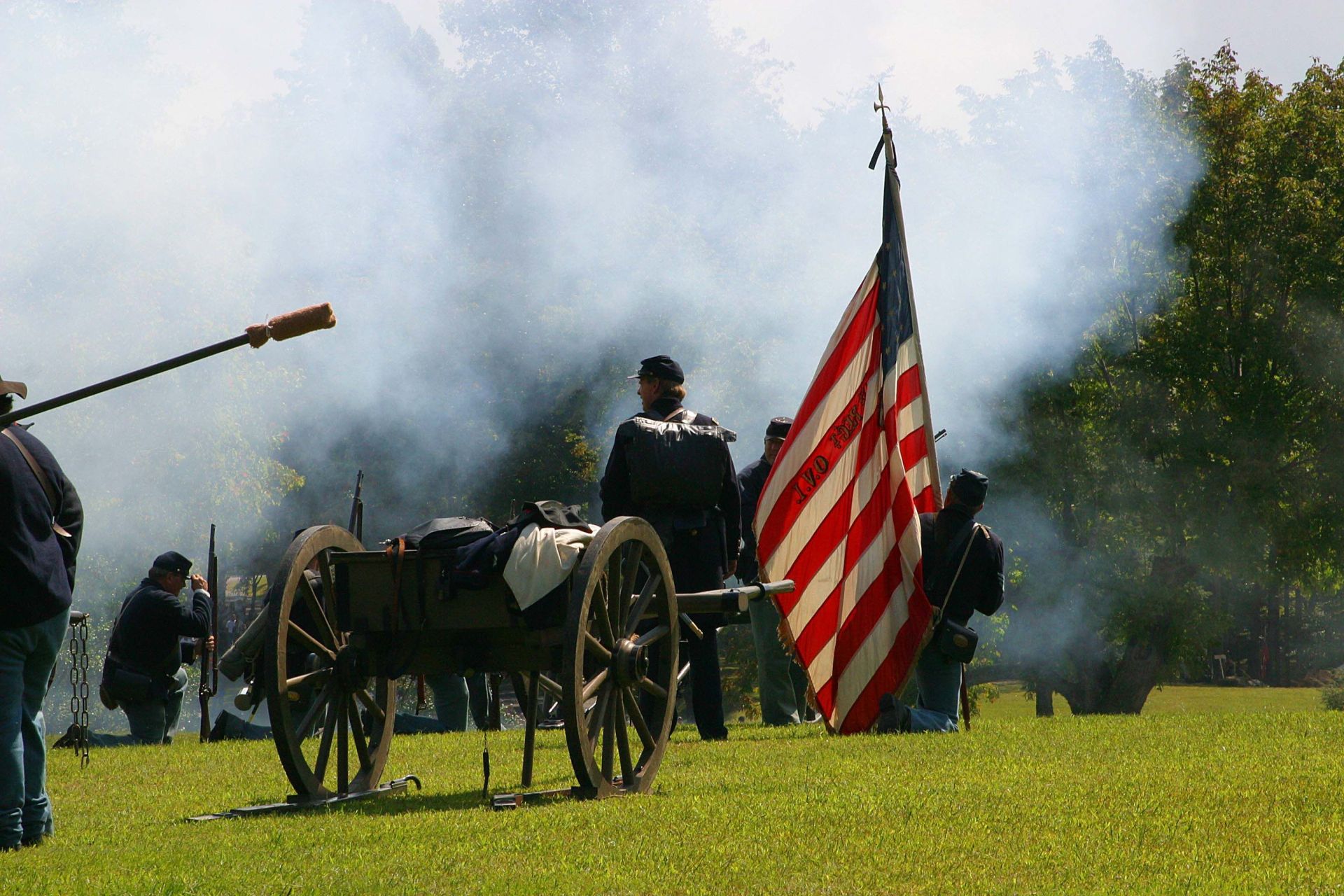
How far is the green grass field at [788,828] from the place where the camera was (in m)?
3.54

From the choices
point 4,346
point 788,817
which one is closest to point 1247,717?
point 788,817

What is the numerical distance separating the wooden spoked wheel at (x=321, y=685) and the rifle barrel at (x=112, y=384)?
1.19 meters

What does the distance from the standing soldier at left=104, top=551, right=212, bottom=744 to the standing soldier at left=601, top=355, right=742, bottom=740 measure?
150 inches

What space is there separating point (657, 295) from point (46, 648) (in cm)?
1584

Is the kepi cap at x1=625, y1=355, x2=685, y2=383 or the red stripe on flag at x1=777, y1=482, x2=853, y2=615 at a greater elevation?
the kepi cap at x1=625, y1=355, x2=685, y2=383

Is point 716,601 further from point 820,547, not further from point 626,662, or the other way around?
point 820,547

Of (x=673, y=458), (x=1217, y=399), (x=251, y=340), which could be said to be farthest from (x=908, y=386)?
(x=1217, y=399)

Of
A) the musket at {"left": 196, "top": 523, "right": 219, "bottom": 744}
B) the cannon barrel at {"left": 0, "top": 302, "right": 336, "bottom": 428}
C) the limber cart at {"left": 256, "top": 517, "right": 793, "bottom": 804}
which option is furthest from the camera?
the musket at {"left": 196, "top": 523, "right": 219, "bottom": 744}

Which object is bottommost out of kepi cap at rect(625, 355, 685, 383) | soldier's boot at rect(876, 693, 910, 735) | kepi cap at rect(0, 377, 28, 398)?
soldier's boot at rect(876, 693, 910, 735)

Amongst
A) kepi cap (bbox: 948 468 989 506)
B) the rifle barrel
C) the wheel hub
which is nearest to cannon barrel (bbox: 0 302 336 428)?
the rifle barrel

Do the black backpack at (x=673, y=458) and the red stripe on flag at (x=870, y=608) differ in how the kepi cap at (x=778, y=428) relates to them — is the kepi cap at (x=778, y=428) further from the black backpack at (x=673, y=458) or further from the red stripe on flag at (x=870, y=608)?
the black backpack at (x=673, y=458)

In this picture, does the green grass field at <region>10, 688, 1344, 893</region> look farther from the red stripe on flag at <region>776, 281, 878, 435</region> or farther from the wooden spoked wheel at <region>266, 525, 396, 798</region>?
the red stripe on flag at <region>776, 281, 878, 435</region>

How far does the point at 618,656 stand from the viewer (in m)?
4.91

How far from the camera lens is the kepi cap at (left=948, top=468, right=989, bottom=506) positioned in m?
7.54
